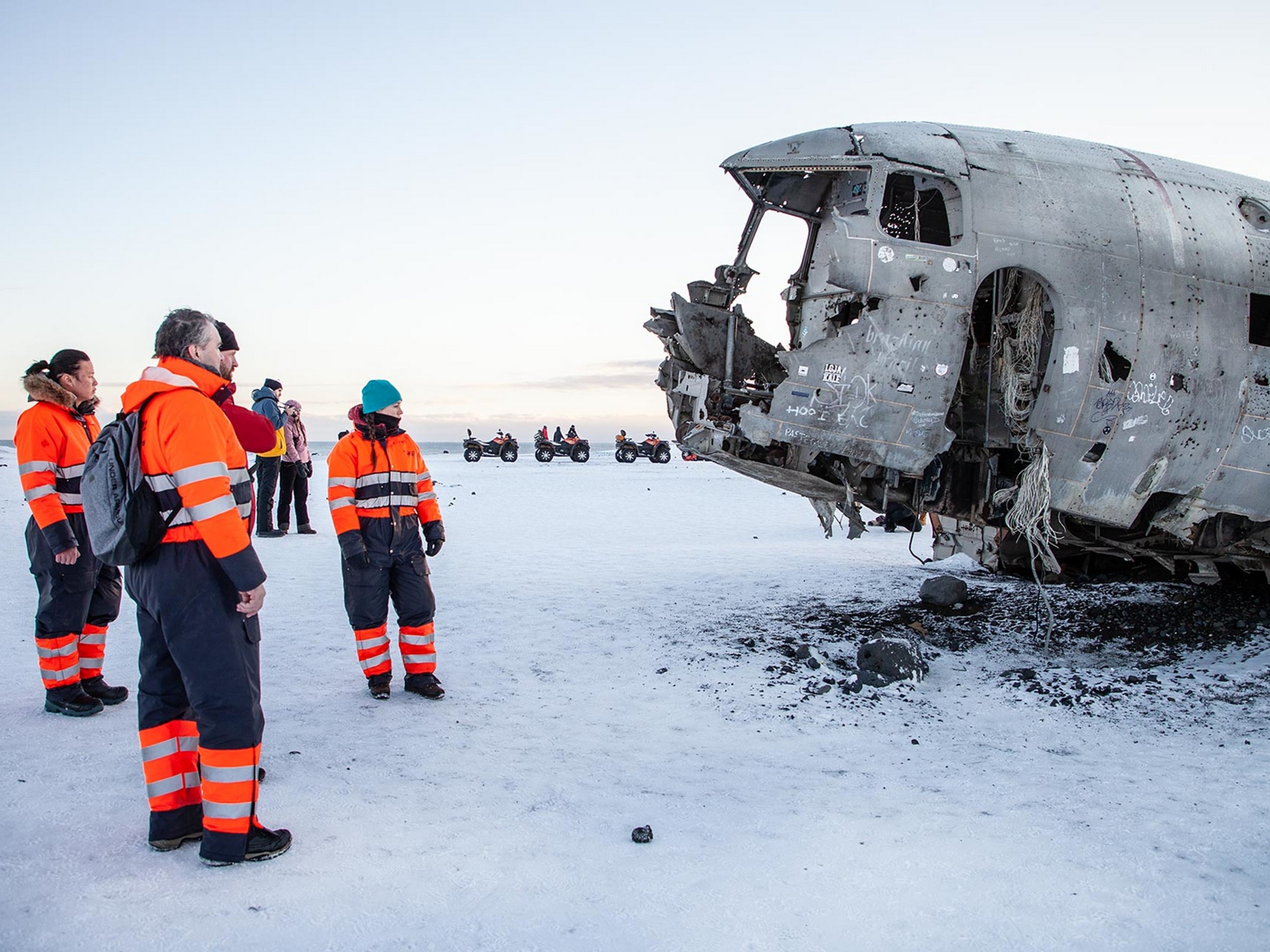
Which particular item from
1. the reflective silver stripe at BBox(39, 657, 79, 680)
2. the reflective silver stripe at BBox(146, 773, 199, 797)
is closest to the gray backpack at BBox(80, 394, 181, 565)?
the reflective silver stripe at BBox(146, 773, 199, 797)

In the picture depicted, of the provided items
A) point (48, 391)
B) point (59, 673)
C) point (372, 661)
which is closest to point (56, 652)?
point (59, 673)

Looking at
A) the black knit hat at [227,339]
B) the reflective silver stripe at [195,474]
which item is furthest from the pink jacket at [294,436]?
the reflective silver stripe at [195,474]

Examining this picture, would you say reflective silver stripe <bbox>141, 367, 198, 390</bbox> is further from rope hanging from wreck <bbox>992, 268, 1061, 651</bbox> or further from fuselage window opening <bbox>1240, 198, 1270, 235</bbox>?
fuselage window opening <bbox>1240, 198, 1270, 235</bbox>

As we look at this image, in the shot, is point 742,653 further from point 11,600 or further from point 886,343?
→ point 11,600

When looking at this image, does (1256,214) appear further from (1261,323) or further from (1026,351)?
(1026,351)

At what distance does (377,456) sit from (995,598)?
6087 mm

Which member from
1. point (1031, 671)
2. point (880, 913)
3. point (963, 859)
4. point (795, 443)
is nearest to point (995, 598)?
point (1031, 671)

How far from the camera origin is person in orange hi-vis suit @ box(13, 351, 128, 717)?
4.38 meters

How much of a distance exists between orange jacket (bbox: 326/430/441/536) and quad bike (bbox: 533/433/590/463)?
23.5 metres

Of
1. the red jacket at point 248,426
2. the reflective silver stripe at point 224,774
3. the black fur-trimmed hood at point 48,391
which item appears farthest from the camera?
the black fur-trimmed hood at point 48,391

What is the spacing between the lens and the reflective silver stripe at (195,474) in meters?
2.89

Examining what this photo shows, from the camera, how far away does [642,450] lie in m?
30.5

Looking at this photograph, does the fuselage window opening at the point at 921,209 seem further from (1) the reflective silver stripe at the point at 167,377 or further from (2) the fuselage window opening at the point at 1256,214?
(1) the reflective silver stripe at the point at 167,377

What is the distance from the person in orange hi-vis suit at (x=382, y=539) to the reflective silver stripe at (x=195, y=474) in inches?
75.2
